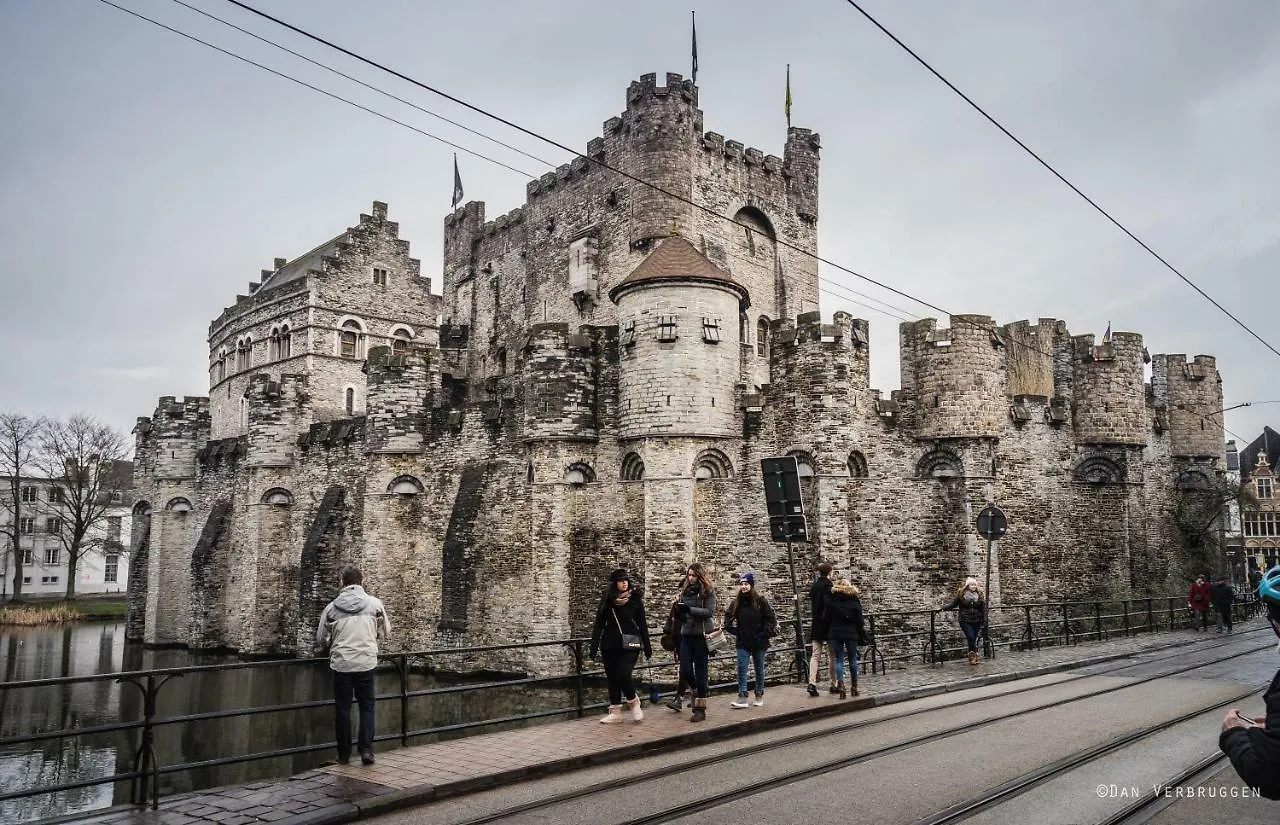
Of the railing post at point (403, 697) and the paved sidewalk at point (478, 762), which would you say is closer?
the paved sidewalk at point (478, 762)

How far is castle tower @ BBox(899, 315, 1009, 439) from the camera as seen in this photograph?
21312mm

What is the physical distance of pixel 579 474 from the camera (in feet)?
69.8

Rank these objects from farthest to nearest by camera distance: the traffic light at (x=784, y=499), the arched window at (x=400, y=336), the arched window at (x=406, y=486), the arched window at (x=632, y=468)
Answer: the arched window at (x=400, y=336), the arched window at (x=406, y=486), the arched window at (x=632, y=468), the traffic light at (x=784, y=499)

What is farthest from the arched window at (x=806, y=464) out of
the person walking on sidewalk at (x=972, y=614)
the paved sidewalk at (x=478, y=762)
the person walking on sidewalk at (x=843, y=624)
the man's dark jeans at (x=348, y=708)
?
the man's dark jeans at (x=348, y=708)

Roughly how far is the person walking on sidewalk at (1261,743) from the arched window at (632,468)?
1697 cm

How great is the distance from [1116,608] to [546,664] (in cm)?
1465

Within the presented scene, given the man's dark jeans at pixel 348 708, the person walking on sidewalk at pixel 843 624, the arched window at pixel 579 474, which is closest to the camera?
the man's dark jeans at pixel 348 708

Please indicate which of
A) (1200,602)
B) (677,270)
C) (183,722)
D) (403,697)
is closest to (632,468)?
(677,270)

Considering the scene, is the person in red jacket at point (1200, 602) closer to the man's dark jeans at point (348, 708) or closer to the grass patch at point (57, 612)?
the man's dark jeans at point (348, 708)

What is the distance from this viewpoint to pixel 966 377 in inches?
845

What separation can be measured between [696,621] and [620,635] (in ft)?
3.43

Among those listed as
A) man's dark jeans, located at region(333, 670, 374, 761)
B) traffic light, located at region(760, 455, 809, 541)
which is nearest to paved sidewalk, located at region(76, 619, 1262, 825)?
man's dark jeans, located at region(333, 670, 374, 761)

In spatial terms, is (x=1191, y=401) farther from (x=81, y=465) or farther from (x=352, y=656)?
(x=81, y=465)

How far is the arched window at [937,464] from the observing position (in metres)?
21.5
